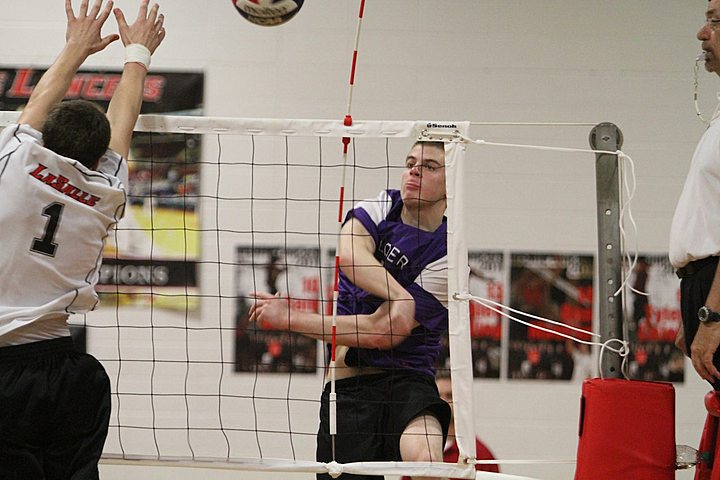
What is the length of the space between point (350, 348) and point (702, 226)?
1452mm

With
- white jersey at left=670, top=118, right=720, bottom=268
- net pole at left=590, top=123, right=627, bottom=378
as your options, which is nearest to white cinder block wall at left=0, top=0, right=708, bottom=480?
net pole at left=590, top=123, right=627, bottom=378

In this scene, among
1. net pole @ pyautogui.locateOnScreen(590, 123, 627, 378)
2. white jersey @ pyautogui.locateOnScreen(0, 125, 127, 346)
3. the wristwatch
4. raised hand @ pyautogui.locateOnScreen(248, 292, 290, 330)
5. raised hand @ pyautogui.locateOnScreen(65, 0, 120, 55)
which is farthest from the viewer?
raised hand @ pyautogui.locateOnScreen(248, 292, 290, 330)

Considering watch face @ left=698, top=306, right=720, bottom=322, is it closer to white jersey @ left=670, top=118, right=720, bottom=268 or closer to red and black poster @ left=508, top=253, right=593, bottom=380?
white jersey @ left=670, top=118, right=720, bottom=268

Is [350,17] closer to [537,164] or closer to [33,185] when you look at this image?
[537,164]

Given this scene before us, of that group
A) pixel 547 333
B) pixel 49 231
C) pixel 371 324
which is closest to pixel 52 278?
pixel 49 231

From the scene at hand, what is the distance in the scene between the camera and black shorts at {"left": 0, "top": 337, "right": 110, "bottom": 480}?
266 centimetres

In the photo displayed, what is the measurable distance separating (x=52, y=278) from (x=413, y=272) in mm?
1507

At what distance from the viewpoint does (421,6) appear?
5488mm

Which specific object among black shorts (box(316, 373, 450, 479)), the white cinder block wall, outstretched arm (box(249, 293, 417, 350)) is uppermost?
the white cinder block wall

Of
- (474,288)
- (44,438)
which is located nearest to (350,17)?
(474,288)

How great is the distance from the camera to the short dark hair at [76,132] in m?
2.68

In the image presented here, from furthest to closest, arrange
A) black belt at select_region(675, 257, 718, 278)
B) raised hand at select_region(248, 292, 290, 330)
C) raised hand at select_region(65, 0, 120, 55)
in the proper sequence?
raised hand at select_region(248, 292, 290, 330) → raised hand at select_region(65, 0, 120, 55) → black belt at select_region(675, 257, 718, 278)

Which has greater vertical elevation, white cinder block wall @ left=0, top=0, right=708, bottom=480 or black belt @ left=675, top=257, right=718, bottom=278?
white cinder block wall @ left=0, top=0, right=708, bottom=480

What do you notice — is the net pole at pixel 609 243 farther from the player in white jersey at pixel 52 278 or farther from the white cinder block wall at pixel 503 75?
the white cinder block wall at pixel 503 75
